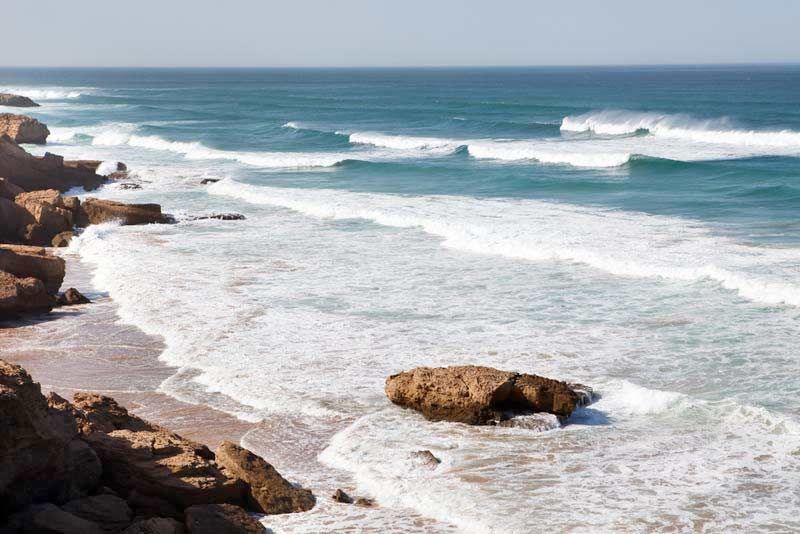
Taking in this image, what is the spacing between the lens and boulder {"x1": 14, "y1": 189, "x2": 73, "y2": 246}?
902 inches

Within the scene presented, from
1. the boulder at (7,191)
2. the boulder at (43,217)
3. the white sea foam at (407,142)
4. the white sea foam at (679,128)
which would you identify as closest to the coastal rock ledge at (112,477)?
the boulder at (43,217)

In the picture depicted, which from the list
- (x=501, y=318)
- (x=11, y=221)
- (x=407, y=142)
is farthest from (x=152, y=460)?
(x=407, y=142)

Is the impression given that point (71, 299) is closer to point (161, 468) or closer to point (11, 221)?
point (11, 221)

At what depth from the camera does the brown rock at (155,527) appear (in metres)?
8.02

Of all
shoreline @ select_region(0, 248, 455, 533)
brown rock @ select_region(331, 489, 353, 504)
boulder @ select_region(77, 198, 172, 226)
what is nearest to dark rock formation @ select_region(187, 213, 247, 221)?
boulder @ select_region(77, 198, 172, 226)

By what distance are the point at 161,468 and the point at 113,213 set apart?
17.3 meters

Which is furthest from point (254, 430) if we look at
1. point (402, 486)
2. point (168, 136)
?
point (168, 136)

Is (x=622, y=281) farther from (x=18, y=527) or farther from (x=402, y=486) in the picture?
(x=18, y=527)

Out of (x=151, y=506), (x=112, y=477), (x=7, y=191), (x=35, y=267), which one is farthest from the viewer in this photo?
(x=7, y=191)

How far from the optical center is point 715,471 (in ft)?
33.1

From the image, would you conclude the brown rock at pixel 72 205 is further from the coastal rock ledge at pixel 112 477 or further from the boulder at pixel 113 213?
the coastal rock ledge at pixel 112 477

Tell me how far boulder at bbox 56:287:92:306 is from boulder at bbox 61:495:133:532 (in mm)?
9602

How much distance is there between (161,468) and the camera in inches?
353

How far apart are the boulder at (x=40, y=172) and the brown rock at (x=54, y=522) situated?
22551 mm
